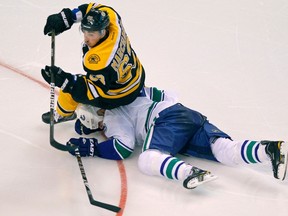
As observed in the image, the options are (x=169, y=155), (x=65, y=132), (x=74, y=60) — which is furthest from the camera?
(x=74, y=60)

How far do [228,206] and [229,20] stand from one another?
1961mm

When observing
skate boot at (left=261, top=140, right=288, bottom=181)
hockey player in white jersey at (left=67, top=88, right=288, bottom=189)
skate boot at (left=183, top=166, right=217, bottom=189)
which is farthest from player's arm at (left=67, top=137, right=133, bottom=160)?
skate boot at (left=261, top=140, right=288, bottom=181)

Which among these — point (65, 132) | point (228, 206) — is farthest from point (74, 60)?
point (228, 206)

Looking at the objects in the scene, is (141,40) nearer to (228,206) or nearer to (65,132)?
(65,132)

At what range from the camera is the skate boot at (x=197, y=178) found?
2.10m

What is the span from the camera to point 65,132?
101 inches

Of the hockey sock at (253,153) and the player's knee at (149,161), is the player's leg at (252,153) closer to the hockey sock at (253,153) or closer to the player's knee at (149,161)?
the hockey sock at (253,153)

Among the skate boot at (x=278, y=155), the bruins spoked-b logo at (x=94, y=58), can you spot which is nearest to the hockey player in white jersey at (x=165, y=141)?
the skate boot at (x=278, y=155)

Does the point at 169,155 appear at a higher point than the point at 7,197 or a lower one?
higher

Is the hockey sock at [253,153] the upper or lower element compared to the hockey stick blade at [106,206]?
upper

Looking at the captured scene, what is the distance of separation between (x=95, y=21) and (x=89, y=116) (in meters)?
0.49

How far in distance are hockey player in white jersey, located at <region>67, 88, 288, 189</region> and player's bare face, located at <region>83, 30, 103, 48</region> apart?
37cm

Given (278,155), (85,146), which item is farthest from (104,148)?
(278,155)

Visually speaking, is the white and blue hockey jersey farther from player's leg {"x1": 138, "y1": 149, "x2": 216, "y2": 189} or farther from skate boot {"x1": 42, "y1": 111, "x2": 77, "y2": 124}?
skate boot {"x1": 42, "y1": 111, "x2": 77, "y2": 124}
